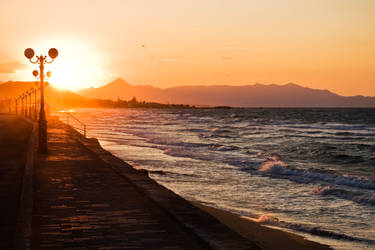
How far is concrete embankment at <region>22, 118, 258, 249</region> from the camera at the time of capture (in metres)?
6.53

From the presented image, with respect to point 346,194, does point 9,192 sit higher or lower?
higher

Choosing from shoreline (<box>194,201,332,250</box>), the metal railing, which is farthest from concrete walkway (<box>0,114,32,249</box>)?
the metal railing

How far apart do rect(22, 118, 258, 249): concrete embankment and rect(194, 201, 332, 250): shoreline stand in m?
1.37

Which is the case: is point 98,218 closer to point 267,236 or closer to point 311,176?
point 267,236

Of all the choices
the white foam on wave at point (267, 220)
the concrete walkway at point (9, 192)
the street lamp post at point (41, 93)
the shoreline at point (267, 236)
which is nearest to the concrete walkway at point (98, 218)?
the concrete walkway at point (9, 192)

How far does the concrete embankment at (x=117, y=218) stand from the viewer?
6527mm

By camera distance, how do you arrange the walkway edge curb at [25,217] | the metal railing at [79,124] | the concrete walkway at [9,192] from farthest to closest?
1. the metal railing at [79,124]
2. the concrete walkway at [9,192]
3. the walkway edge curb at [25,217]

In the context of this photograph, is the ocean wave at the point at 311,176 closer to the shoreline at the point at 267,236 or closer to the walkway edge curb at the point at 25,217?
the shoreline at the point at 267,236

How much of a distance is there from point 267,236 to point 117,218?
3.32m

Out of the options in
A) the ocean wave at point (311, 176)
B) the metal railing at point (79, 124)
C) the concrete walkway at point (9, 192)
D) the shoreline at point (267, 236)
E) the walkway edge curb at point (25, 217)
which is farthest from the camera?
the metal railing at point (79, 124)

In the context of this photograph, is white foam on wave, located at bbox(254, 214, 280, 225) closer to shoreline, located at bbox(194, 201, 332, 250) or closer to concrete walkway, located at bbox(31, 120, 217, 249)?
shoreline, located at bbox(194, 201, 332, 250)

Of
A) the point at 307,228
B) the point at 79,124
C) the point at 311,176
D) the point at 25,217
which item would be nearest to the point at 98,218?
the point at 25,217

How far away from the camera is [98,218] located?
25.7ft

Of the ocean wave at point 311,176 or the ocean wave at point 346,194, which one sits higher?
the ocean wave at point 346,194
